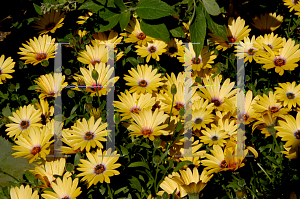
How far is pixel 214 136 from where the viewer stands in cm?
217

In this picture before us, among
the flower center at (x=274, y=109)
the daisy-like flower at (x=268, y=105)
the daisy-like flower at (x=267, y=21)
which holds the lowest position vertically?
the flower center at (x=274, y=109)

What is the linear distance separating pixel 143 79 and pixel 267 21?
1.65 m

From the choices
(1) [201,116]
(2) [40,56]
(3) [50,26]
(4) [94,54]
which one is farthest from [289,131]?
(3) [50,26]

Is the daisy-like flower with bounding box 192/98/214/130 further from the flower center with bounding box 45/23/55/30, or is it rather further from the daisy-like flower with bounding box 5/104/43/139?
the flower center with bounding box 45/23/55/30

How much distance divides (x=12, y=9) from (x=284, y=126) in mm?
3098

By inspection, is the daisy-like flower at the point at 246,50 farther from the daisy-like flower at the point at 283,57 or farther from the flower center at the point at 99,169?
the flower center at the point at 99,169

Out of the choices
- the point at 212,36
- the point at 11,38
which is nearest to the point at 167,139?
the point at 212,36

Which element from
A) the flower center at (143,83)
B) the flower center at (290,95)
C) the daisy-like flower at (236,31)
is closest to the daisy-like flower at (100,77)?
the flower center at (143,83)

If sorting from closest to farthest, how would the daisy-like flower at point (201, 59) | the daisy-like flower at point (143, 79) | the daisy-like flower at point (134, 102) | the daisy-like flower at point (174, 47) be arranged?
the daisy-like flower at point (134, 102), the daisy-like flower at point (143, 79), the daisy-like flower at point (201, 59), the daisy-like flower at point (174, 47)

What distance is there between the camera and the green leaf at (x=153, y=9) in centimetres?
249

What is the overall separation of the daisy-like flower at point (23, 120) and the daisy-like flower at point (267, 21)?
96.6 inches

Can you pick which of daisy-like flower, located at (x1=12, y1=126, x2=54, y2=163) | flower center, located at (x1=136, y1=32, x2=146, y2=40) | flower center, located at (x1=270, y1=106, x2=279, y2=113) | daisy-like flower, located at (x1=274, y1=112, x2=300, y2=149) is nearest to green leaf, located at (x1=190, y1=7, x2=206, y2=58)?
flower center, located at (x1=136, y1=32, x2=146, y2=40)

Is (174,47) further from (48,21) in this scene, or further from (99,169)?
(99,169)

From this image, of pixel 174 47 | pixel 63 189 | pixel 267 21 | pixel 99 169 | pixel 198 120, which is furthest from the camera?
pixel 267 21
